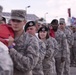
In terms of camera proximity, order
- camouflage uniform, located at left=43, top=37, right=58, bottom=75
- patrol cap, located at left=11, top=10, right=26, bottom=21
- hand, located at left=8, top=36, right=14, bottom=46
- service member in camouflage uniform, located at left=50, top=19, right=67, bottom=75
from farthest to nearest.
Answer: service member in camouflage uniform, located at left=50, top=19, right=67, bottom=75 < camouflage uniform, located at left=43, top=37, right=58, bottom=75 < patrol cap, located at left=11, top=10, right=26, bottom=21 < hand, located at left=8, top=36, right=14, bottom=46

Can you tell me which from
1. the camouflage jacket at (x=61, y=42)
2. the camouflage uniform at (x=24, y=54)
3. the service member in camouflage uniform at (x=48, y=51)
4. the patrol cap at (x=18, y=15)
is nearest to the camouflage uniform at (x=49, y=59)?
the service member in camouflage uniform at (x=48, y=51)

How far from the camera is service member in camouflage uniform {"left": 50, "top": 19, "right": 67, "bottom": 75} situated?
33.5 feet

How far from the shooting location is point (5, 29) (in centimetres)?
412

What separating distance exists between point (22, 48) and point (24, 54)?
8 centimetres

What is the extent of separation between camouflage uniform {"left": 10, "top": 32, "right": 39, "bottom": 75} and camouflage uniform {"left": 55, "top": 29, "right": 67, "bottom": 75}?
564 centimetres

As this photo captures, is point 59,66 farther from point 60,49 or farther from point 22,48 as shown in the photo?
point 22,48

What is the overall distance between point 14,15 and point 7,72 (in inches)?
45.6

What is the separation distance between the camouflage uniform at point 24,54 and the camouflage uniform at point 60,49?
564 cm

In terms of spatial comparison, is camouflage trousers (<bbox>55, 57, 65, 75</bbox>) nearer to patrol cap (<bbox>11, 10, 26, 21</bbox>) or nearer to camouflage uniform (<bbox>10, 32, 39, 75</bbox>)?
camouflage uniform (<bbox>10, 32, 39, 75</bbox>)

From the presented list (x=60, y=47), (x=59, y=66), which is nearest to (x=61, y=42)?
(x=60, y=47)

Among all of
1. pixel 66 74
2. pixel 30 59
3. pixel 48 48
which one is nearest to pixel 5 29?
pixel 30 59

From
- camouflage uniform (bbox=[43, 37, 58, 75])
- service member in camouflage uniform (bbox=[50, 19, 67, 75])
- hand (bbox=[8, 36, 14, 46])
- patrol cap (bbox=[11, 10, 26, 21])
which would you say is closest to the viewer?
hand (bbox=[8, 36, 14, 46])

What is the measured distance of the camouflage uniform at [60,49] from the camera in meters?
10.2

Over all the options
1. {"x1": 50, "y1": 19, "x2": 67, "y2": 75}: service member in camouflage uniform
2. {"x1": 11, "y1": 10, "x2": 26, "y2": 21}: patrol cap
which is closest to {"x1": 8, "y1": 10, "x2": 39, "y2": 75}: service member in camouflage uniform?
{"x1": 11, "y1": 10, "x2": 26, "y2": 21}: patrol cap
